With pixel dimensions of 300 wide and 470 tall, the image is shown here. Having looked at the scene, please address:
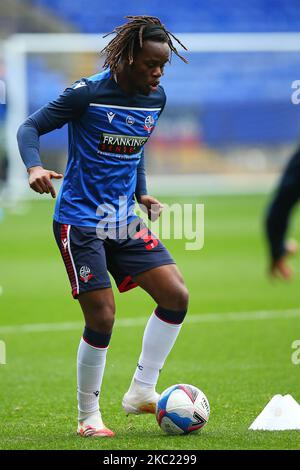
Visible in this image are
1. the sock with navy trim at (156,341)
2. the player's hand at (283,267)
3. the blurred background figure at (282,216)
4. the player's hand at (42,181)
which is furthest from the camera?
the sock with navy trim at (156,341)

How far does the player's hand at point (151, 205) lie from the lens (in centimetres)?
606

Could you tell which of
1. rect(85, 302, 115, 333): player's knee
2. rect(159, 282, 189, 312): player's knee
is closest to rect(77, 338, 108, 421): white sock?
rect(85, 302, 115, 333): player's knee

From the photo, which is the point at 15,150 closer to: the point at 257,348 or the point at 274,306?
the point at 274,306

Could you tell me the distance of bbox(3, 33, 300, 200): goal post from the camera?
2139 cm

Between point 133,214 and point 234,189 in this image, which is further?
point 234,189

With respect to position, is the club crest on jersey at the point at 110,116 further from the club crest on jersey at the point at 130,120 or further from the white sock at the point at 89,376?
the white sock at the point at 89,376

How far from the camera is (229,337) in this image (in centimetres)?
996

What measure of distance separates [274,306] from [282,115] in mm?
22218

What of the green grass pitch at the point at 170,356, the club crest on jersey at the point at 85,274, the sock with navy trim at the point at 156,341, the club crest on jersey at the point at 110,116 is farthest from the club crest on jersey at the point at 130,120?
the green grass pitch at the point at 170,356

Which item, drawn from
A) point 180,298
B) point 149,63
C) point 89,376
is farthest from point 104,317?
point 149,63

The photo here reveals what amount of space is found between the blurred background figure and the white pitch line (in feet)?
22.9

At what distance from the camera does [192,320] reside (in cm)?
1122

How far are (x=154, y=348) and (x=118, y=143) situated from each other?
1.27 m

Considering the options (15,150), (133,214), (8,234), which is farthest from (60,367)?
(15,150)
